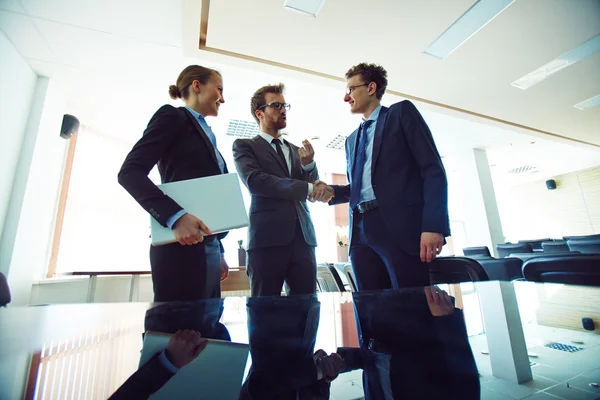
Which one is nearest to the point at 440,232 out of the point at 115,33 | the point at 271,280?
the point at 271,280

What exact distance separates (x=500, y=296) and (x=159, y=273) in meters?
1.01

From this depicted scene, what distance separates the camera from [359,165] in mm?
1441

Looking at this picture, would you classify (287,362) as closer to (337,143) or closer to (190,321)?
(190,321)

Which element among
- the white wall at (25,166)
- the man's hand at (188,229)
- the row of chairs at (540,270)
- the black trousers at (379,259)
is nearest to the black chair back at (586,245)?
the row of chairs at (540,270)

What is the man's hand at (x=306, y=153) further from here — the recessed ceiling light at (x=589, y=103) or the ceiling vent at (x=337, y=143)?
the recessed ceiling light at (x=589, y=103)

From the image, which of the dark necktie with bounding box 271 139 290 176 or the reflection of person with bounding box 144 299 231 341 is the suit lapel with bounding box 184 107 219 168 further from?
the reflection of person with bounding box 144 299 231 341

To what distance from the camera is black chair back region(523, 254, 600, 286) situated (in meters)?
0.89

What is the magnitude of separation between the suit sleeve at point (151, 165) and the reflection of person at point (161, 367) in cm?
62

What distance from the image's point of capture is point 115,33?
2883 mm

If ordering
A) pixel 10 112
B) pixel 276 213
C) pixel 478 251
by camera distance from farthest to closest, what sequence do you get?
pixel 478 251, pixel 10 112, pixel 276 213

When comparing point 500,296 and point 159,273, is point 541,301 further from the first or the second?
point 159,273

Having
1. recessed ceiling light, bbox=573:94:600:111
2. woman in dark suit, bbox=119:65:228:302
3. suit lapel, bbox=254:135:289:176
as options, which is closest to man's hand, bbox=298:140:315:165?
suit lapel, bbox=254:135:289:176

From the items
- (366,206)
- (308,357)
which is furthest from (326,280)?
(308,357)

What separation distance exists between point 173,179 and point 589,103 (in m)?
6.87
